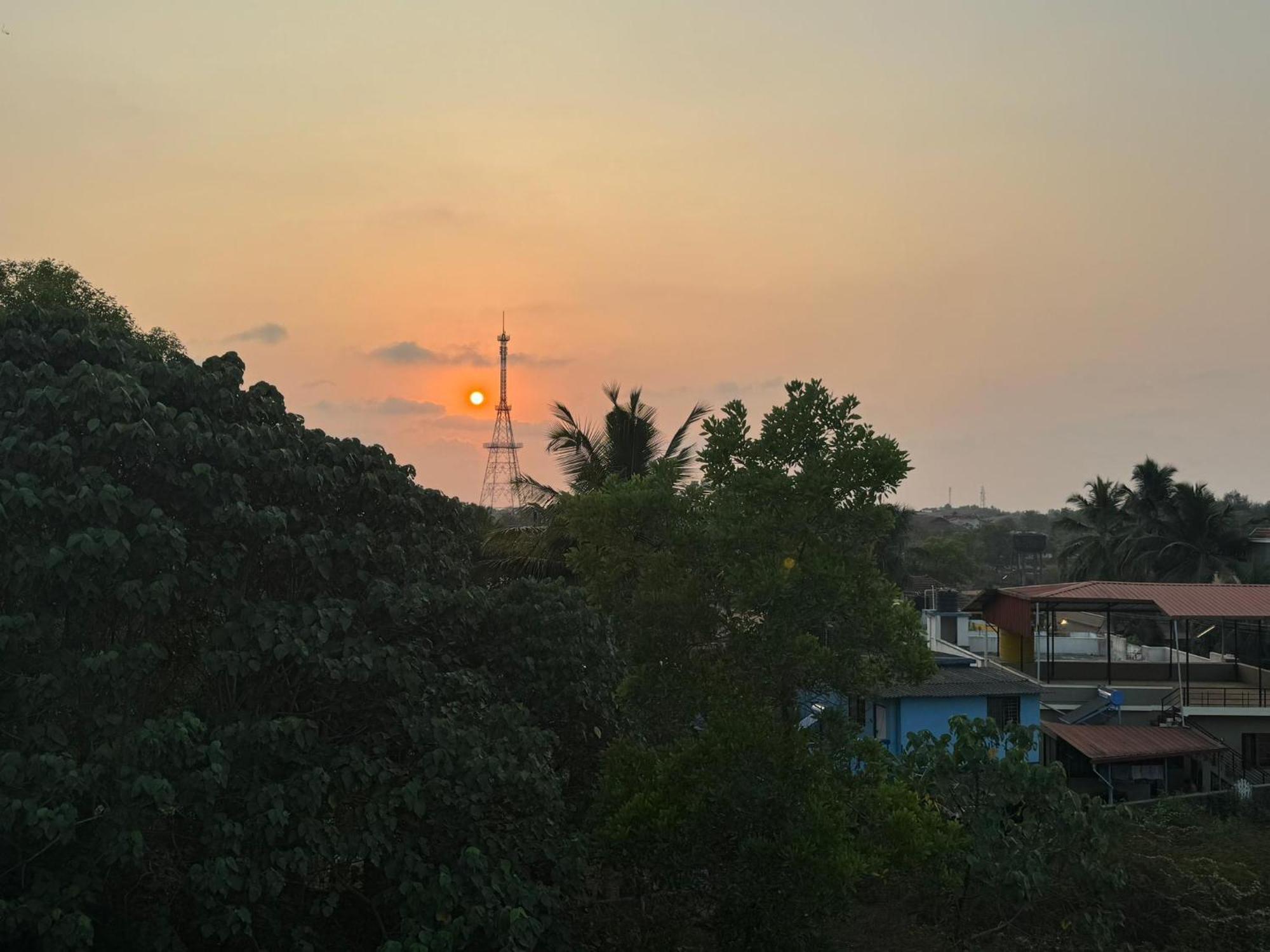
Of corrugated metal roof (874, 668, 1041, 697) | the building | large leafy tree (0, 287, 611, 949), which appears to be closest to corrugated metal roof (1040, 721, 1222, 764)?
the building

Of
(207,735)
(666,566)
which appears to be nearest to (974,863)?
(666,566)

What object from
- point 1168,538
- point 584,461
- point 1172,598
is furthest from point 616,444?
point 1168,538

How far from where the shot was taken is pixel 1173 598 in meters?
34.3

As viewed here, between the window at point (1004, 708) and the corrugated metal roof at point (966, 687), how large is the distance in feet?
1.01

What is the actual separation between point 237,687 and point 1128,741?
26.6 metres

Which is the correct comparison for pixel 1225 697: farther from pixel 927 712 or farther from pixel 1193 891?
pixel 1193 891

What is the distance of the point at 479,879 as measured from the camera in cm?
1177

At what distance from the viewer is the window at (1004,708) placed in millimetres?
30484

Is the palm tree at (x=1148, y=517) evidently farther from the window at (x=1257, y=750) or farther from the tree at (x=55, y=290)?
the tree at (x=55, y=290)

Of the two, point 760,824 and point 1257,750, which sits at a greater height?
point 760,824

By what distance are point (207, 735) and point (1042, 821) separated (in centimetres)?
1146

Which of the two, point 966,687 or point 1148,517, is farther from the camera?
point 1148,517

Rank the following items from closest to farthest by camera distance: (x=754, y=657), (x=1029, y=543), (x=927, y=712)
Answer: (x=754, y=657), (x=927, y=712), (x=1029, y=543)

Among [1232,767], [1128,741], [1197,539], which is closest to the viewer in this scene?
[1128,741]
